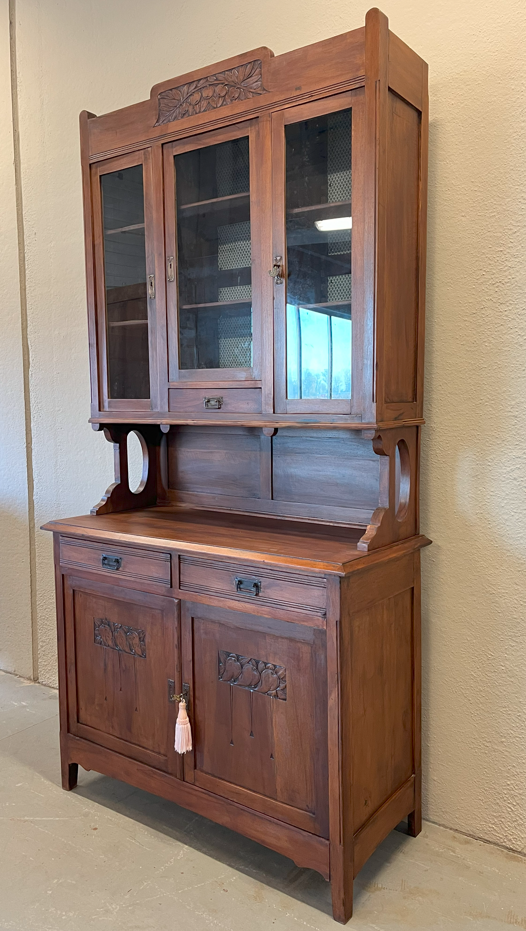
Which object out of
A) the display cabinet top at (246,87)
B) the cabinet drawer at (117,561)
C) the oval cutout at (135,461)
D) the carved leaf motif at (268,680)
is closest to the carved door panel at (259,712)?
the carved leaf motif at (268,680)

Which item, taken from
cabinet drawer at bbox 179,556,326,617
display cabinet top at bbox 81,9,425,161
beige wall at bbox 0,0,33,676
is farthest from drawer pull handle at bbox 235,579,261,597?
beige wall at bbox 0,0,33,676

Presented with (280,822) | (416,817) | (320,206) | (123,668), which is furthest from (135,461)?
(416,817)

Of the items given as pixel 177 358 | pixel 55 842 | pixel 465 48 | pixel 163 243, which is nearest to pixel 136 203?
pixel 163 243

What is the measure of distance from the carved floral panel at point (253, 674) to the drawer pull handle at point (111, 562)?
453mm

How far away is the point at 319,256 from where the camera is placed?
6.20 feet

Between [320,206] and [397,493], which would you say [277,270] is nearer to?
[320,206]

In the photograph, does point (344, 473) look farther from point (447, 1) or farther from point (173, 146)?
point (447, 1)

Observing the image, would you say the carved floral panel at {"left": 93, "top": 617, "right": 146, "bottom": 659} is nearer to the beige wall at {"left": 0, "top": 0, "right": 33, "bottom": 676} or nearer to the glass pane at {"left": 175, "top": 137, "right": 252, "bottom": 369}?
the glass pane at {"left": 175, "top": 137, "right": 252, "bottom": 369}

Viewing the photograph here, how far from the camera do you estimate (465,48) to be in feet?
6.53

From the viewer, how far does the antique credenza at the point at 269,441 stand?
1811 mm

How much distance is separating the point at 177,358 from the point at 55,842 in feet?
4.98

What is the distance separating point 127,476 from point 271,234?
3.49 ft

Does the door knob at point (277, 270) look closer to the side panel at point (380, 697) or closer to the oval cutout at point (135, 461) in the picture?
the side panel at point (380, 697)

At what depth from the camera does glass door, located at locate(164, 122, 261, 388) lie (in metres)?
2.03
